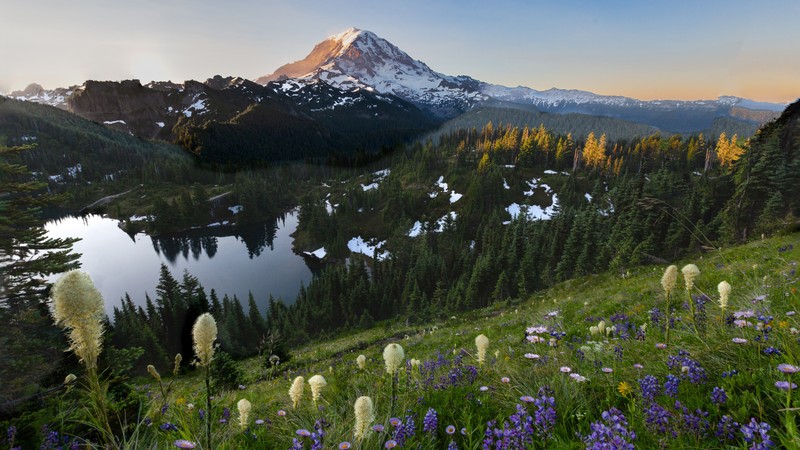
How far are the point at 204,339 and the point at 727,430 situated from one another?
11.0 ft

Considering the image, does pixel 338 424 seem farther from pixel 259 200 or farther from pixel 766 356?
pixel 259 200

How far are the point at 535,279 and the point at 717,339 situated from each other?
70.4 meters

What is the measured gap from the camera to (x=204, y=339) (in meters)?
2.24

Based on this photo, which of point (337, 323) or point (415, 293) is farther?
point (337, 323)

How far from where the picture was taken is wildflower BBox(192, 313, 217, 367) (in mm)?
2148

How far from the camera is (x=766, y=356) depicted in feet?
9.81

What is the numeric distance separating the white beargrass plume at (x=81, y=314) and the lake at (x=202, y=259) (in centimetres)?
9735

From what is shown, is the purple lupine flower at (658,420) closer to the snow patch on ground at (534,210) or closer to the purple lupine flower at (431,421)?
the purple lupine flower at (431,421)

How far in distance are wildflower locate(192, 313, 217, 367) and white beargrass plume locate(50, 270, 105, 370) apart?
487mm

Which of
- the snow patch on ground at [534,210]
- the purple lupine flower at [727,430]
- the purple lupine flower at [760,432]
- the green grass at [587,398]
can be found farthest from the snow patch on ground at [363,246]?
the purple lupine flower at [760,432]

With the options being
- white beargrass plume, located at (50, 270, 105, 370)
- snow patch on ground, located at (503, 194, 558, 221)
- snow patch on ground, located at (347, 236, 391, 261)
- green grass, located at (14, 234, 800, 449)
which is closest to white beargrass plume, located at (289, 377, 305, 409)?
green grass, located at (14, 234, 800, 449)

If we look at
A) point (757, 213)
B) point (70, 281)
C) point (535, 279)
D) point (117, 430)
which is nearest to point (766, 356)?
point (70, 281)

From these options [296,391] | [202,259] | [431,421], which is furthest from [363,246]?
[431,421]

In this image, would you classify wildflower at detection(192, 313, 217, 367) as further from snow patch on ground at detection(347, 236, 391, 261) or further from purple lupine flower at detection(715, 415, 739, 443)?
snow patch on ground at detection(347, 236, 391, 261)
